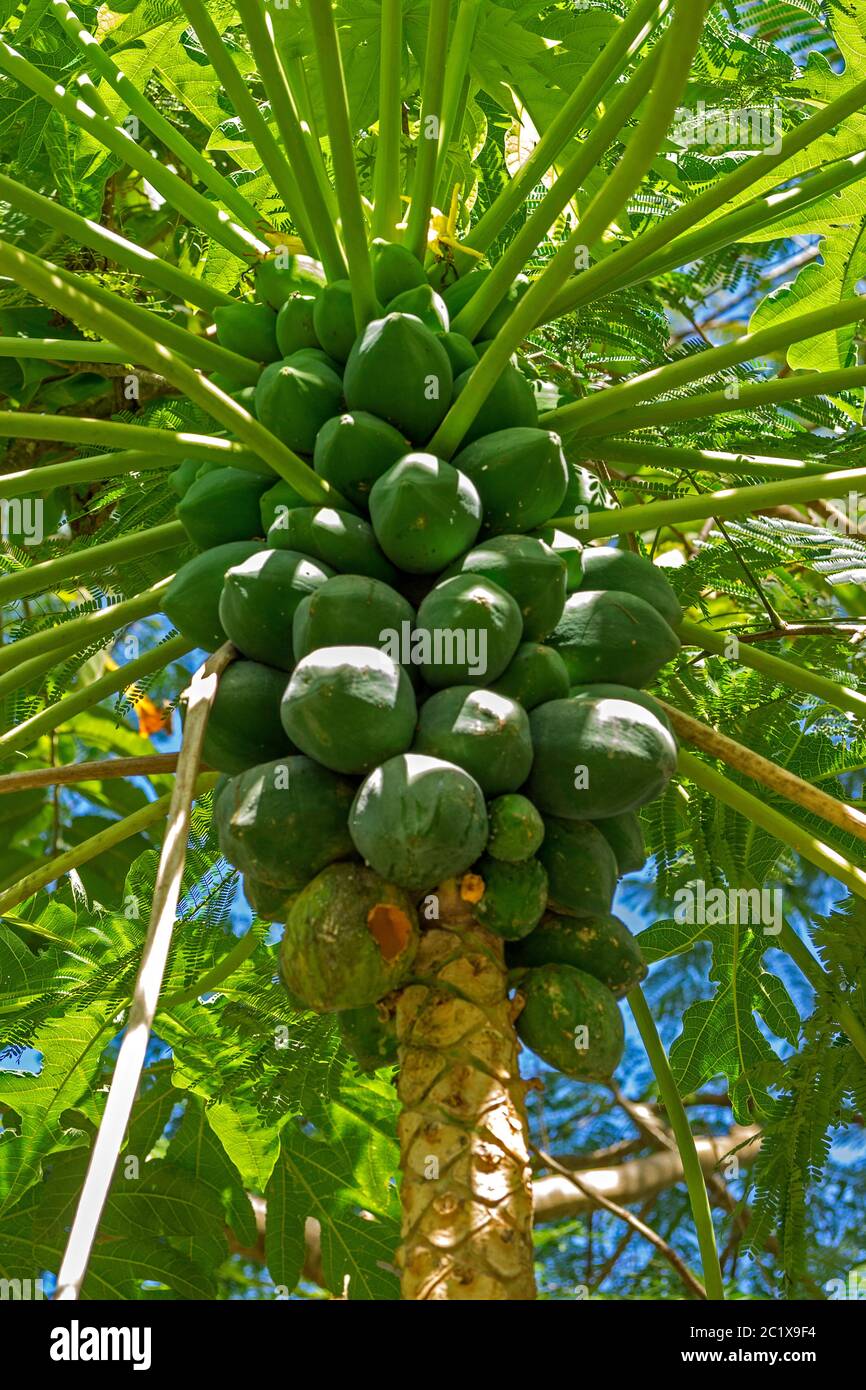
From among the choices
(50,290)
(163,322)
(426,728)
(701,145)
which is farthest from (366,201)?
(426,728)

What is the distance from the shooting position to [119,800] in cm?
515

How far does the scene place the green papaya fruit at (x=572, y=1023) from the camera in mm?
1866

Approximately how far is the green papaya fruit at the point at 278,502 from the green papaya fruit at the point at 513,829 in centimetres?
62

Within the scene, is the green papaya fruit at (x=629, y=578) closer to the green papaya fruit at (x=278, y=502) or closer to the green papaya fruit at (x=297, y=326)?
the green papaya fruit at (x=278, y=502)

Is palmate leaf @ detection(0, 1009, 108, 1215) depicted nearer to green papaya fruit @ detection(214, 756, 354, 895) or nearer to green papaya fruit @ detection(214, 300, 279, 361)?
green papaya fruit @ detection(214, 756, 354, 895)

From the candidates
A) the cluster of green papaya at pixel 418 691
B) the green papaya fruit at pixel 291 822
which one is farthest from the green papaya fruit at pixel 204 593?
the green papaya fruit at pixel 291 822

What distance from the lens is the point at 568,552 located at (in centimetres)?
224

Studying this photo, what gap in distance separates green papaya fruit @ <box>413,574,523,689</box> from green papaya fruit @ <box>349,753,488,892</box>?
170mm

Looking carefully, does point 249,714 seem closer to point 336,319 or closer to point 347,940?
point 347,940

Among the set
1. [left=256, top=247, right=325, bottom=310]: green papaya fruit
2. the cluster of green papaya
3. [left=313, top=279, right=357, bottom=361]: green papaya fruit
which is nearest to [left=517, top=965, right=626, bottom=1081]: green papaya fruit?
the cluster of green papaya

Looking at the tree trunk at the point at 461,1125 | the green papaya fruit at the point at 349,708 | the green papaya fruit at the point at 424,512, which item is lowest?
the tree trunk at the point at 461,1125

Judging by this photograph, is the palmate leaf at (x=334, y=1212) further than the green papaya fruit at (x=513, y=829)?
Yes
